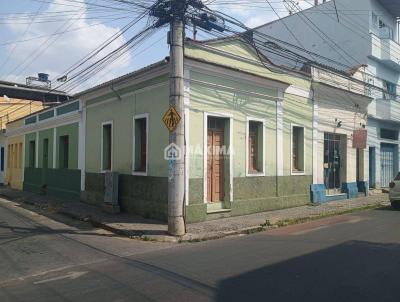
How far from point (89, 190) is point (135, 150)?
409 centimetres

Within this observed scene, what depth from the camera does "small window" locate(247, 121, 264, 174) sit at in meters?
14.5

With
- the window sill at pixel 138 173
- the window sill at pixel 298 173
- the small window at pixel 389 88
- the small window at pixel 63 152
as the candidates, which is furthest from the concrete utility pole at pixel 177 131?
the small window at pixel 389 88

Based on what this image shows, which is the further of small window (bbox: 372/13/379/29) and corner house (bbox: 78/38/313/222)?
small window (bbox: 372/13/379/29)

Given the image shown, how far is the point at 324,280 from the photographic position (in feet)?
20.6

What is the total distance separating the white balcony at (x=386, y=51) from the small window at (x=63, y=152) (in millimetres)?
16144

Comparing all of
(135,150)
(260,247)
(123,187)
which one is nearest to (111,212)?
(123,187)

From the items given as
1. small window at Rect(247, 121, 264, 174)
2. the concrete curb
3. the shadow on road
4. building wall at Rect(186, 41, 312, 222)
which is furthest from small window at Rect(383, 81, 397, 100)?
the shadow on road

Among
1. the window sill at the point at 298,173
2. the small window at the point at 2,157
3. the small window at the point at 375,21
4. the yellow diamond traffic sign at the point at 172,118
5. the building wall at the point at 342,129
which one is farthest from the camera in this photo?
the small window at the point at 2,157

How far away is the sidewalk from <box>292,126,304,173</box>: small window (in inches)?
62.3

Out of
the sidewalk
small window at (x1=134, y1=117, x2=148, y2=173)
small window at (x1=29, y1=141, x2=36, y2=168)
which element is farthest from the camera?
small window at (x1=29, y1=141, x2=36, y2=168)

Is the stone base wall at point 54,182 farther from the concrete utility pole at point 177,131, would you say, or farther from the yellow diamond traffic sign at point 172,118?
the yellow diamond traffic sign at point 172,118

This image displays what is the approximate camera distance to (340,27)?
79.7 ft

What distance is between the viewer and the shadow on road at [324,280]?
18.2 ft

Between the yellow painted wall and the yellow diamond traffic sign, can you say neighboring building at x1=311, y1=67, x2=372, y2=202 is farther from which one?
the yellow painted wall
